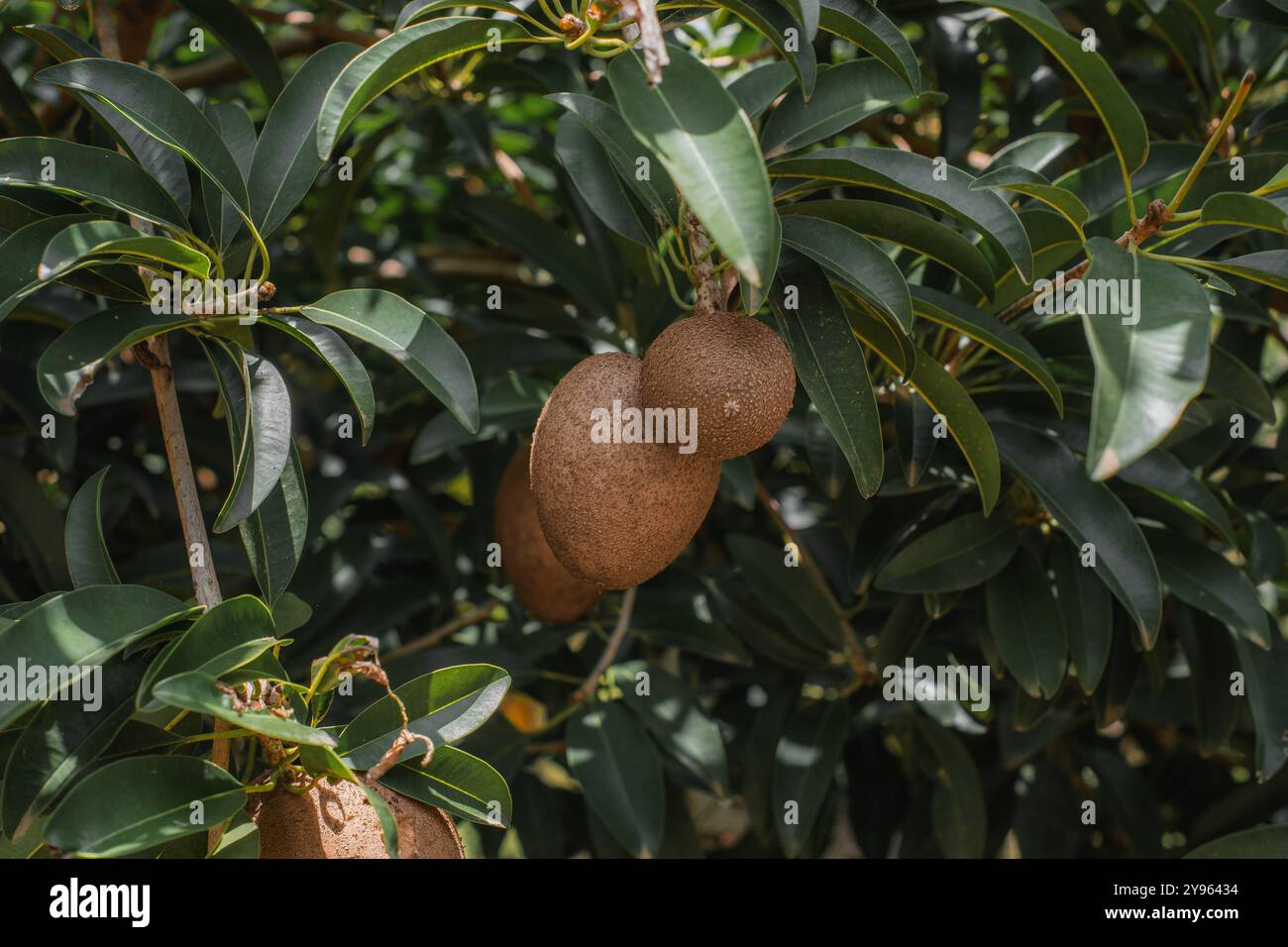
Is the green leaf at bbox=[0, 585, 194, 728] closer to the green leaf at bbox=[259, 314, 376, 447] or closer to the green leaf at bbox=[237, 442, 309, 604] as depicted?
Answer: the green leaf at bbox=[237, 442, 309, 604]

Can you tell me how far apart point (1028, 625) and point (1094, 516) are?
0.22 meters

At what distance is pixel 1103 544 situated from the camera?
1.29 m

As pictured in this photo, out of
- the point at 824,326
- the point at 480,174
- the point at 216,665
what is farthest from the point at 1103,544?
the point at 480,174

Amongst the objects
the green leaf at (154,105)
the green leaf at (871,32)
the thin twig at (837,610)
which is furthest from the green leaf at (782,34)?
the thin twig at (837,610)

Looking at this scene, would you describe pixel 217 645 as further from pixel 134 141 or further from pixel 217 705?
pixel 134 141

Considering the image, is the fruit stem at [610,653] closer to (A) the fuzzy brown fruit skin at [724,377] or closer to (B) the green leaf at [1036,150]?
(A) the fuzzy brown fruit skin at [724,377]

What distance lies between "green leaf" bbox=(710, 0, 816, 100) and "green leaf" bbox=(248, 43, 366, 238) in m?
0.39

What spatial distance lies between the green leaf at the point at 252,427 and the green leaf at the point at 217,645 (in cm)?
7

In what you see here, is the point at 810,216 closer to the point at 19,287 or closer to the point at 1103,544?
the point at 1103,544

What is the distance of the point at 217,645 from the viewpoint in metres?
0.99

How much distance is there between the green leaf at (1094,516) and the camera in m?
1.25

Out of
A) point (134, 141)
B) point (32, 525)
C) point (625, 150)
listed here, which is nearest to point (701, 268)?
point (625, 150)
